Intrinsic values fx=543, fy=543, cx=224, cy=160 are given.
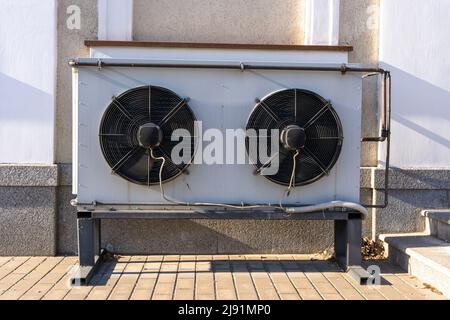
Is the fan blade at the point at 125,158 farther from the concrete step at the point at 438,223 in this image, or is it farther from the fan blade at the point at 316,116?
the concrete step at the point at 438,223

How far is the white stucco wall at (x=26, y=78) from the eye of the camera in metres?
5.64

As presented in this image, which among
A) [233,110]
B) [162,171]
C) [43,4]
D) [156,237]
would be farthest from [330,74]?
[43,4]

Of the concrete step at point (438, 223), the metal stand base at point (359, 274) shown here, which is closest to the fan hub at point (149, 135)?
the metal stand base at point (359, 274)

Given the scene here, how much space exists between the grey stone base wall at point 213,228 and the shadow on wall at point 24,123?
312 mm

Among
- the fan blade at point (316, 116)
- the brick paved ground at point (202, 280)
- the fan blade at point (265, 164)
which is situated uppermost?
the fan blade at point (316, 116)

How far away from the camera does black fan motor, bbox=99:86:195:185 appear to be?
4.88 m

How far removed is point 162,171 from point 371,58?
2.67 meters

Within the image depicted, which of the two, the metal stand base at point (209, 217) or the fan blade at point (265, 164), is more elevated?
the fan blade at point (265, 164)

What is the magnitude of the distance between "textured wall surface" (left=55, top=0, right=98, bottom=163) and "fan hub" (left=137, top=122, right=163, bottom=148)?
134 centimetres

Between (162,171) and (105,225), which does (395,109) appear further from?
(105,225)

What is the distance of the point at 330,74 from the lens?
16.5 feet

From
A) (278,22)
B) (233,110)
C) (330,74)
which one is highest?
(278,22)

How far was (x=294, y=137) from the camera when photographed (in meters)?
4.85

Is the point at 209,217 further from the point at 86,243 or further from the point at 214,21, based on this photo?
the point at 214,21
